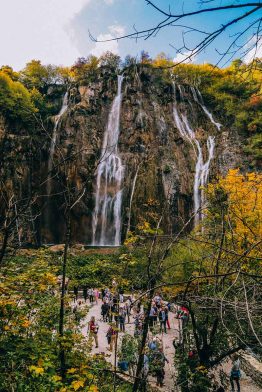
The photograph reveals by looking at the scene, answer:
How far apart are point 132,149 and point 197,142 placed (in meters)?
7.43

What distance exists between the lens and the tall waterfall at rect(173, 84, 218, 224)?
30872 millimetres

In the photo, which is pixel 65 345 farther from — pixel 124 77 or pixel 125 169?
pixel 124 77

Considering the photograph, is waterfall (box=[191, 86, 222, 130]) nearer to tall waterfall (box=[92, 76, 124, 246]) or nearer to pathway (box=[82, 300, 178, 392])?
tall waterfall (box=[92, 76, 124, 246])

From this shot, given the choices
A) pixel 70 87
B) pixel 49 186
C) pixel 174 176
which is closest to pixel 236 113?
pixel 174 176

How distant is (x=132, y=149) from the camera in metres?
34.4

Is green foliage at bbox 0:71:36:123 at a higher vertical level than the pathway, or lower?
higher

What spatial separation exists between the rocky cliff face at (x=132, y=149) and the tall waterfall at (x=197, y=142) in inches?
16.6

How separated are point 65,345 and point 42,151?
1262 inches

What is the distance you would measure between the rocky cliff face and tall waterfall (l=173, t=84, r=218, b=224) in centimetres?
42

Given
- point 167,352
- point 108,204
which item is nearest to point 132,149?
point 108,204

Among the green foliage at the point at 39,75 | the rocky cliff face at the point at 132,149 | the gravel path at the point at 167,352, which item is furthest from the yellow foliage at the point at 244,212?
the green foliage at the point at 39,75

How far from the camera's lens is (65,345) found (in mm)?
4125

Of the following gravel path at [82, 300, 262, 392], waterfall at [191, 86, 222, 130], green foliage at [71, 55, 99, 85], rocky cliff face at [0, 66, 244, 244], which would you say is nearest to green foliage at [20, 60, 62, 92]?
green foliage at [71, 55, 99, 85]

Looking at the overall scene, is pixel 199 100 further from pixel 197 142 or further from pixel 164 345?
pixel 164 345
